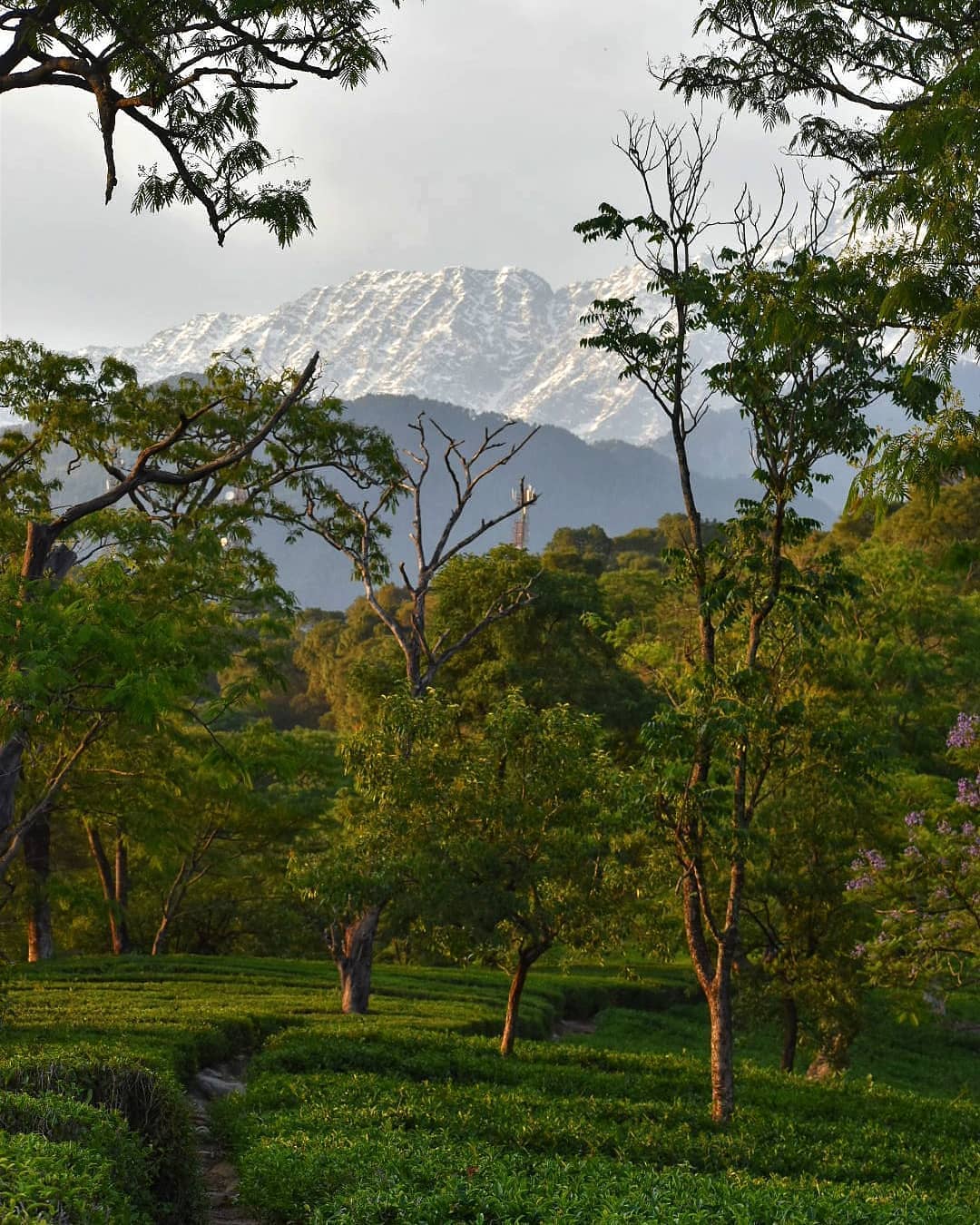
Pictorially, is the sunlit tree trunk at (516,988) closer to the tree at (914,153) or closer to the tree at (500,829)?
the tree at (500,829)

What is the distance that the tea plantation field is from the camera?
22.4 feet

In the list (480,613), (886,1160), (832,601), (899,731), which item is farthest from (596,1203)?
(899,731)

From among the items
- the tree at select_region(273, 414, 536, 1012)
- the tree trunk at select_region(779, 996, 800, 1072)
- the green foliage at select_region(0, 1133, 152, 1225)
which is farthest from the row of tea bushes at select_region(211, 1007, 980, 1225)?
the tree trunk at select_region(779, 996, 800, 1072)

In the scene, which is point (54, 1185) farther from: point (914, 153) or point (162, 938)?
point (162, 938)

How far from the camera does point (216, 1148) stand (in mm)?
12070

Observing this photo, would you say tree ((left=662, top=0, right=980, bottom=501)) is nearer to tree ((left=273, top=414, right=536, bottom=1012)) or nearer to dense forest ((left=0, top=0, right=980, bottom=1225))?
dense forest ((left=0, top=0, right=980, bottom=1225))

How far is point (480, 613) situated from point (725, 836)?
1788cm

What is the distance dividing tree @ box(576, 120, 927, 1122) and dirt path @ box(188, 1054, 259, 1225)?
17.1 feet

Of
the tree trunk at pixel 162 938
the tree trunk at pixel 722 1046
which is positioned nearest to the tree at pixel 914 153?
the tree trunk at pixel 722 1046

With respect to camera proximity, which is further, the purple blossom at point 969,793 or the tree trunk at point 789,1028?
the tree trunk at point 789,1028

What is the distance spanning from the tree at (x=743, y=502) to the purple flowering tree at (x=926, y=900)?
18.1 feet

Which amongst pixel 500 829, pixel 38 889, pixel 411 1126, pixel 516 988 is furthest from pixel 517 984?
pixel 38 889

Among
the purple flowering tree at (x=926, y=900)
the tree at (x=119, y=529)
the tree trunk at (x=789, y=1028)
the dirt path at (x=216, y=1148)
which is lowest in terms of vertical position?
the tree trunk at (x=789, y=1028)

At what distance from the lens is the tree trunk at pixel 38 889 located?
23.6 metres
